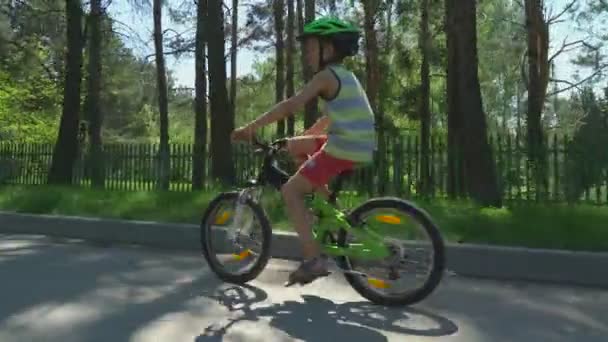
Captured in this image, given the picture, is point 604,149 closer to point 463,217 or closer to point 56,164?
point 463,217

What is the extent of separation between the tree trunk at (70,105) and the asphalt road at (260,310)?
1274 centimetres

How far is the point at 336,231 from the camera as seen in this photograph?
508 cm

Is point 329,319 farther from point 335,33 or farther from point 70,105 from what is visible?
point 70,105

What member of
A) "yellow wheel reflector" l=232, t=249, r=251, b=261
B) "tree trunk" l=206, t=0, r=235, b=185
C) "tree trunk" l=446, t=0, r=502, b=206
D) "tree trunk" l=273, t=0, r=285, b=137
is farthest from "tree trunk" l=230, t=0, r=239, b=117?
"yellow wheel reflector" l=232, t=249, r=251, b=261

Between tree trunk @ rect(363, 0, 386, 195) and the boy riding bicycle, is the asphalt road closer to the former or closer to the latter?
the boy riding bicycle

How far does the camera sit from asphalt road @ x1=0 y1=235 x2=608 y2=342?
418 centimetres

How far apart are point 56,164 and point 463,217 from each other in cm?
1346

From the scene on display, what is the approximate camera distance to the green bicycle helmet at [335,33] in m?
4.98

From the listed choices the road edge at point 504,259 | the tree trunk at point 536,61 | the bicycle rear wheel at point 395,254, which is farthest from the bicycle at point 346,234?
the tree trunk at point 536,61

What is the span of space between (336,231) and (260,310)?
80 cm

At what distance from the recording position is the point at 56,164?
18.6 metres

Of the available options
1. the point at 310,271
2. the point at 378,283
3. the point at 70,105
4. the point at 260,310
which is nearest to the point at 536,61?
the point at 70,105

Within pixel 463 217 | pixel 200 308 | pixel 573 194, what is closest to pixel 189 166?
pixel 573 194

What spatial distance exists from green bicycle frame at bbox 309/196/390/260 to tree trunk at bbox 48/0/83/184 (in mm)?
14710
